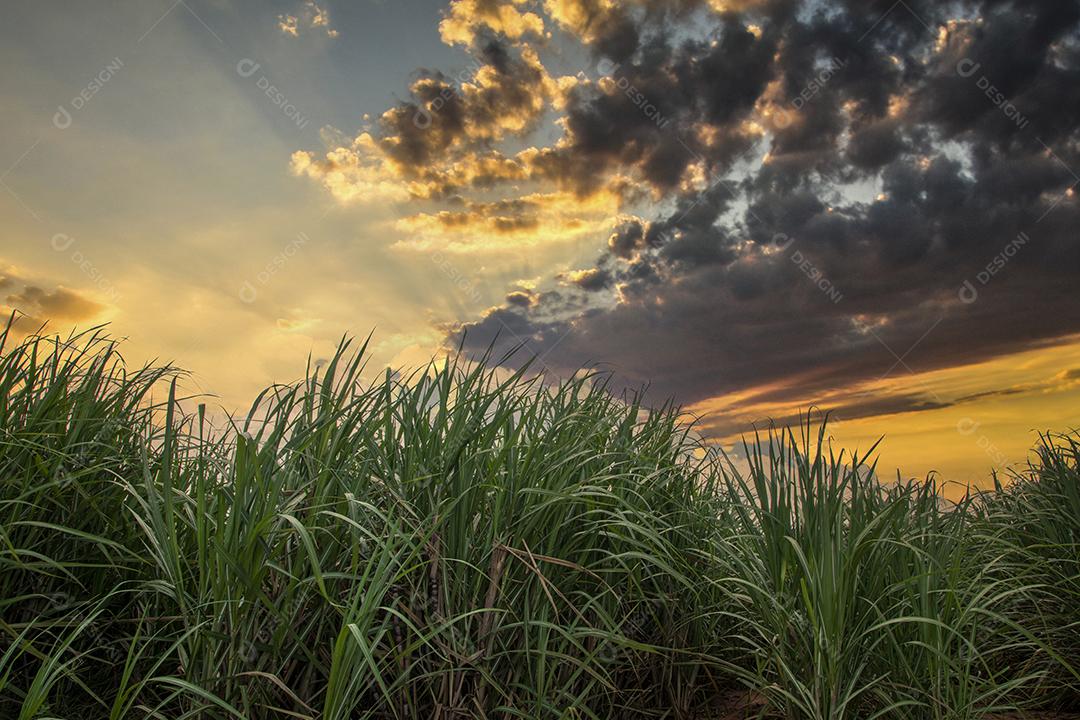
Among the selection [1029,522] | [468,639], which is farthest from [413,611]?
[1029,522]

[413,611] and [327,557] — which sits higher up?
[327,557]

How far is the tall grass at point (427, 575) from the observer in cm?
245

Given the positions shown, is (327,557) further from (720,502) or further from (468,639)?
(720,502)

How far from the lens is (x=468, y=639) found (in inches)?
103

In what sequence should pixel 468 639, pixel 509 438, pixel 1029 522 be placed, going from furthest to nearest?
pixel 1029 522 → pixel 509 438 → pixel 468 639

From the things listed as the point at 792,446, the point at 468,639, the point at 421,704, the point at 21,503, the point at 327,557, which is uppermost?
the point at 792,446

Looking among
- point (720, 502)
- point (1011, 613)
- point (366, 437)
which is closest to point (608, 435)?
point (720, 502)

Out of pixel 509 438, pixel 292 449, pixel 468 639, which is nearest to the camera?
pixel 468 639

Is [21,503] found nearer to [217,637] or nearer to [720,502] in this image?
[217,637]

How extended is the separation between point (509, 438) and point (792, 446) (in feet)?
4.17

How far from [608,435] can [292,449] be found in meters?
1.73

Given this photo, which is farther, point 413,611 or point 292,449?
point 292,449

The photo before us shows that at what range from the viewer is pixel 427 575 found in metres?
2.78

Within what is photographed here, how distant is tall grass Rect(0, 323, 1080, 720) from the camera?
8.04 feet
